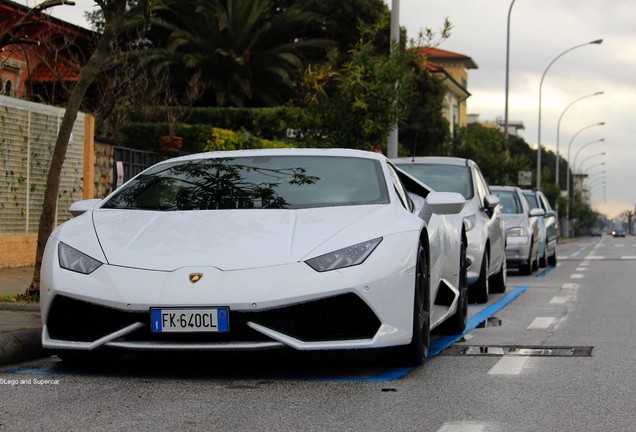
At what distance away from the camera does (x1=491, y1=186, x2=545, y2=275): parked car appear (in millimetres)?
20344

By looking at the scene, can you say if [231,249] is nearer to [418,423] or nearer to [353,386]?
[353,386]

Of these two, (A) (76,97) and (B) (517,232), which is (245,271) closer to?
(A) (76,97)

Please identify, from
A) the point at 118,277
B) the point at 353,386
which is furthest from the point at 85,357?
the point at 353,386

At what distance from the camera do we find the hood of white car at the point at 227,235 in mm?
6617

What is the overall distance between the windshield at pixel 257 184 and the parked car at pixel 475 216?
18.2ft

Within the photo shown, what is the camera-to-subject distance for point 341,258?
6.60 meters

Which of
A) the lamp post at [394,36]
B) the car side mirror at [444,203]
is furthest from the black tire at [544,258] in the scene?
the car side mirror at [444,203]

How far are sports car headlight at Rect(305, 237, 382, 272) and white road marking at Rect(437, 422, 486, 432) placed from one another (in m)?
1.39

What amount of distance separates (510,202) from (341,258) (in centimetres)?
1537

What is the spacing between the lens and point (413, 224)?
7195 mm

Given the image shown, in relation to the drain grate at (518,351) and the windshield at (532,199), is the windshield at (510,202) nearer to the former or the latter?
the windshield at (532,199)

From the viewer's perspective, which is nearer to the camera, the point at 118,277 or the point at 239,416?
the point at 239,416

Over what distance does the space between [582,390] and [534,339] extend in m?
2.81

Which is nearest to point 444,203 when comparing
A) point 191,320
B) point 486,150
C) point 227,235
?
point 227,235
